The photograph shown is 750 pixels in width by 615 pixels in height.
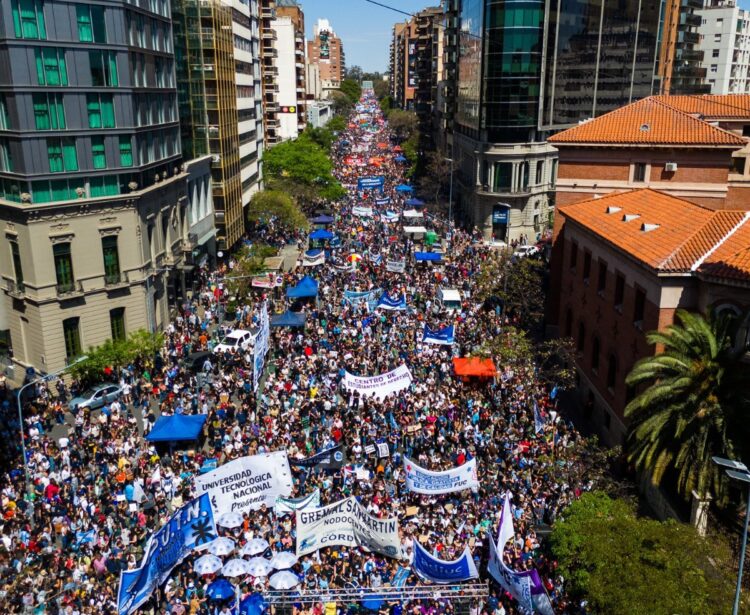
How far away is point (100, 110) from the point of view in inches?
1505

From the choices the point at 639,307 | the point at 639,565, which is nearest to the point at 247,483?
the point at 639,565

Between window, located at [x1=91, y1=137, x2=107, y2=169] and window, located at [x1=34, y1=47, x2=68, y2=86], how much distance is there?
323 centimetres

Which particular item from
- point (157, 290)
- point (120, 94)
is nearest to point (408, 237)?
point (157, 290)

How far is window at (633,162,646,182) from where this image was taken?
4056 centimetres

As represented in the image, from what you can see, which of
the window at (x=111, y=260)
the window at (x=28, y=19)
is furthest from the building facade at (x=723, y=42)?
the window at (x=28, y=19)

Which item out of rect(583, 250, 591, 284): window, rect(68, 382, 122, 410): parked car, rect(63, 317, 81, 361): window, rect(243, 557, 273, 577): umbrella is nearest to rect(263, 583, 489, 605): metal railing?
rect(243, 557, 273, 577): umbrella

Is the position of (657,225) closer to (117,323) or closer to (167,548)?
(167,548)

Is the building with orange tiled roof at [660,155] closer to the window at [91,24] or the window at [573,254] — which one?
the window at [573,254]

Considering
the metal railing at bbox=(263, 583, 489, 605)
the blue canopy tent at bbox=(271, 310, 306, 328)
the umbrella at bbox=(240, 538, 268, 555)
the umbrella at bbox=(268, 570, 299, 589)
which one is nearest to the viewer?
the metal railing at bbox=(263, 583, 489, 605)

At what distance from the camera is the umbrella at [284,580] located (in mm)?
20609

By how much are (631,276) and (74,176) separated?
2809 cm

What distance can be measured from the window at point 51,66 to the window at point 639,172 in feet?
102

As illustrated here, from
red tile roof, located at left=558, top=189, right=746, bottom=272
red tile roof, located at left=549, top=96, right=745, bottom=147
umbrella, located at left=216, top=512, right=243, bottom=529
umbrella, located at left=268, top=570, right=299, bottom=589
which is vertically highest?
red tile roof, located at left=549, top=96, right=745, bottom=147

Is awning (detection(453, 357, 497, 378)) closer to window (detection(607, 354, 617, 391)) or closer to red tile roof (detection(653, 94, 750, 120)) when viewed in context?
window (detection(607, 354, 617, 391))
